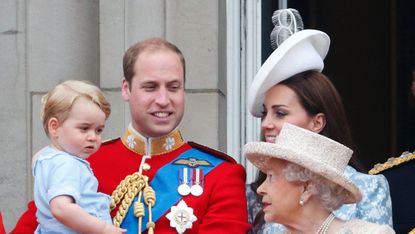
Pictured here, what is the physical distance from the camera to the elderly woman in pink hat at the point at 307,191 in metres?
4.11

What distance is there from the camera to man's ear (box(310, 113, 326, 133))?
462 cm

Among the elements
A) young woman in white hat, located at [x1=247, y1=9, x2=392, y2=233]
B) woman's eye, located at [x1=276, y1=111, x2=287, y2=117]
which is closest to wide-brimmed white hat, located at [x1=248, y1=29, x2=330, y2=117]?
young woman in white hat, located at [x1=247, y1=9, x2=392, y2=233]

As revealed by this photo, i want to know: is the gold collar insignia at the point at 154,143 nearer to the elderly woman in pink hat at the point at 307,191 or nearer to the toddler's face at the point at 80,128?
the toddler's face at the point at 80,128

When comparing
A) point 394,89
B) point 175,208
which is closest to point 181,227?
point 175,208

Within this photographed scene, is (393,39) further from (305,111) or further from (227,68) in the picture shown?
(305,111)

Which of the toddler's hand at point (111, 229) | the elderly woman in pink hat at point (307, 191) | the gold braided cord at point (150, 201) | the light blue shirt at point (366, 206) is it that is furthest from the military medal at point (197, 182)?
the elderly woman in pink hat at point (307, 191)

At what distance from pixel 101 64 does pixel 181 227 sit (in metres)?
1.83

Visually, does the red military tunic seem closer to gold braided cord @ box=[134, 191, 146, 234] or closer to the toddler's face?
gold braided cord @ box=[134, 191, 146, 234]

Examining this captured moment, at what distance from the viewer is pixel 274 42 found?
5.04 m

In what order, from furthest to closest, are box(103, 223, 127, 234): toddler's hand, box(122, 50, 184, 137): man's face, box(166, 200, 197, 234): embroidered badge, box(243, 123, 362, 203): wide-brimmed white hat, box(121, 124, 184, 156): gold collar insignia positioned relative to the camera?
box(121, 124, 184, 156): gold collar insignia < box(122, 50, 184, 137): man's face < box(166, 200, 197, 234): embroidered badge < box(103, 223, 127, 234): toddler's hand < box(243, 123, 362, 203): wide-brimmed white hat

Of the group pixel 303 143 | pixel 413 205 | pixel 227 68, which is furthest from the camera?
pixel 227 68

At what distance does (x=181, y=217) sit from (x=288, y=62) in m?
0.65

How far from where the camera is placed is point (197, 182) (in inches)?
183

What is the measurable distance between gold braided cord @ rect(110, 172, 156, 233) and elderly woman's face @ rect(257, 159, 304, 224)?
1.85 feet
